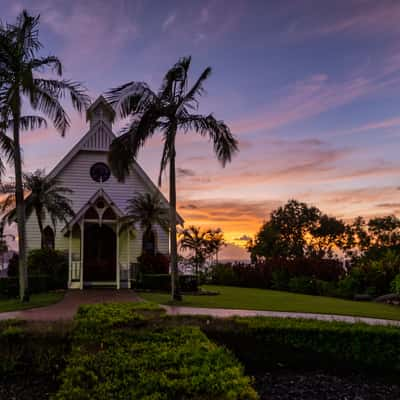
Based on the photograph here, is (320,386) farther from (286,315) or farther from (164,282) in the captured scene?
(164,282)

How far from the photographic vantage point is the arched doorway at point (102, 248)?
22.7 metres

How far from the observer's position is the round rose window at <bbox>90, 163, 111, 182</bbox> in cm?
2514

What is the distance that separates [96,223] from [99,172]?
3767 mm

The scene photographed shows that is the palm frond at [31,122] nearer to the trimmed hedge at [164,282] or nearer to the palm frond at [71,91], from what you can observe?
the palm frond at [71,91]

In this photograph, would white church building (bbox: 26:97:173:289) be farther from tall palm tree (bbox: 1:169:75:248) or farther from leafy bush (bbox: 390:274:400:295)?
leafy bush (bbox: 390:274:400:295)

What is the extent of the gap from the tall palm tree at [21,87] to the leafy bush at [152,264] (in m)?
6.87

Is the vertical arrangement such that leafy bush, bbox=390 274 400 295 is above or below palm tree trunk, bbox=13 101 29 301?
below

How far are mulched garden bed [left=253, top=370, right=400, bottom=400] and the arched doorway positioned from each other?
16.8 m

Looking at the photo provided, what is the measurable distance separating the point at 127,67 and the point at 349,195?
40.1 feet

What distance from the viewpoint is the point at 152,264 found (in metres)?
21.6

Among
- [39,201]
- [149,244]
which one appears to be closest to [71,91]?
[39,201]

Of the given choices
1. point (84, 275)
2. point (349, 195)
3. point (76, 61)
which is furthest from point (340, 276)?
point (76, 61)

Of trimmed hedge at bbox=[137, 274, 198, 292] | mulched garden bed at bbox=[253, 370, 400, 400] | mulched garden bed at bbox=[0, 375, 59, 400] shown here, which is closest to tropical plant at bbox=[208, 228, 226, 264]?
trimmed hedge at bbox=[137, 274, 198, 292]

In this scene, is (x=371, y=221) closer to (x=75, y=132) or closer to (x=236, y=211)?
(x=236, y=211)
